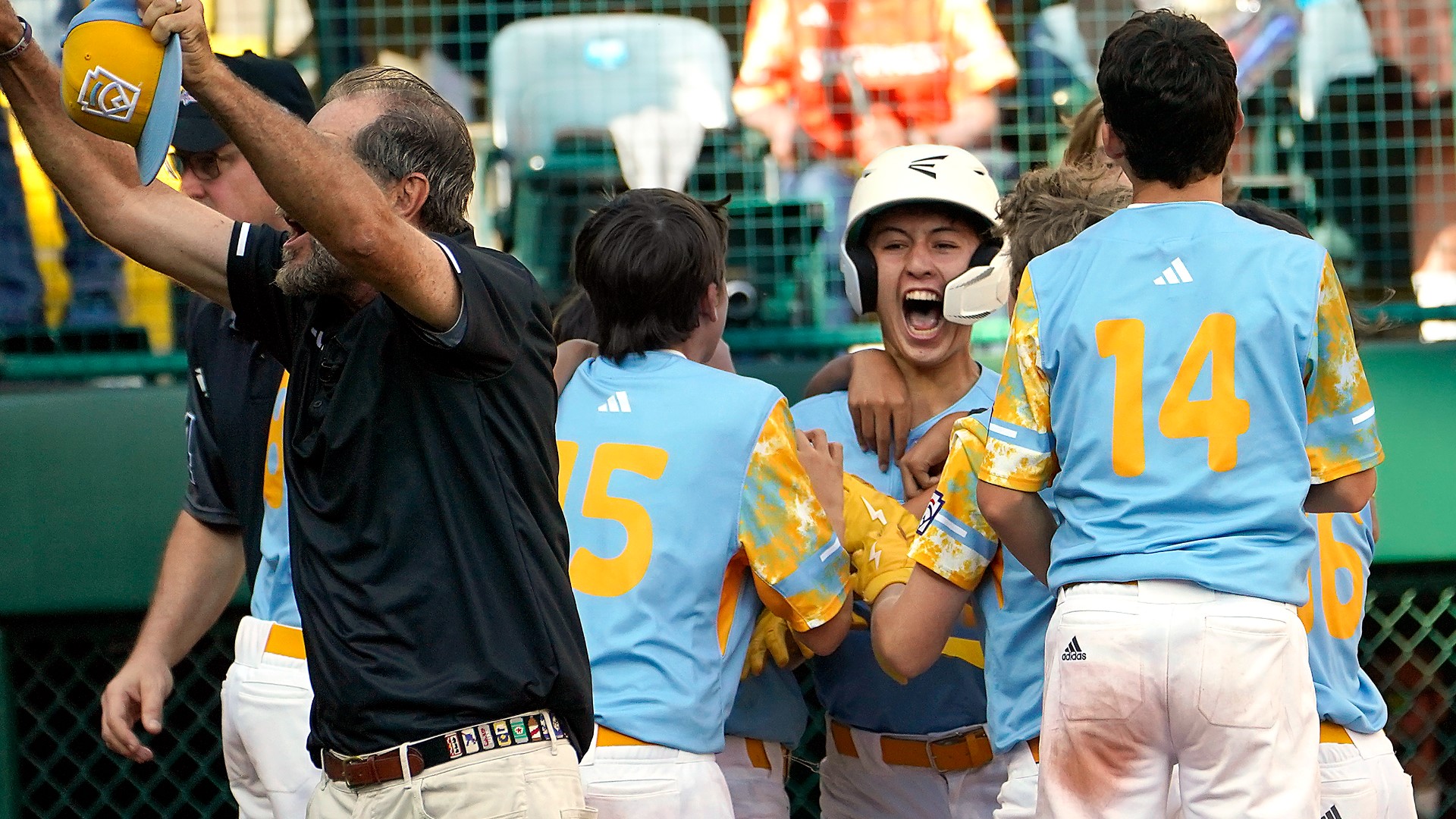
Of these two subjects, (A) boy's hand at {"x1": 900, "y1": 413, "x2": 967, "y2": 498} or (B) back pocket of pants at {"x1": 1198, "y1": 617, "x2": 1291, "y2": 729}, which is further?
(A) boy's hand at {"x1": 900, "y1": 413, "x2": 967, "y2": 498}

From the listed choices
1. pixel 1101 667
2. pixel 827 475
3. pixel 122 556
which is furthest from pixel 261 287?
pixel 122 556

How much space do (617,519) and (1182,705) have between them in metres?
1.12

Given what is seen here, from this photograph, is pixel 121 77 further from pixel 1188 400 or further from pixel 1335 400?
pixel 1335 400

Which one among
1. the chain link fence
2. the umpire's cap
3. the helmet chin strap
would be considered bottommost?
the chain link fence

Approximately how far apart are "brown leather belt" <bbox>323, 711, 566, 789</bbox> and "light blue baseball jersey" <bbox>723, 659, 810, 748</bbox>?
1101 mm

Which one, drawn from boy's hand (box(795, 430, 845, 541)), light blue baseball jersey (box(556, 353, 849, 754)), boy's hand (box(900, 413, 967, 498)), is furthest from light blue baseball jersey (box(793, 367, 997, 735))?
light blue baseball jersey (box(556, 353, 849, 754))

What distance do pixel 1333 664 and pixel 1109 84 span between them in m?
1.14

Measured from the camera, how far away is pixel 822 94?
212 inches

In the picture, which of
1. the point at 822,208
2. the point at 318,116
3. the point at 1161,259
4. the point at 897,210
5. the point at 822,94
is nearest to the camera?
the point at 318,116

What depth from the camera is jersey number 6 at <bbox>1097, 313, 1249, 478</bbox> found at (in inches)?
98.3

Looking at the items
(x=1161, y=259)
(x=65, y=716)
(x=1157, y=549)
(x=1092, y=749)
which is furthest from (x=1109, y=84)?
(x=65, y=716)

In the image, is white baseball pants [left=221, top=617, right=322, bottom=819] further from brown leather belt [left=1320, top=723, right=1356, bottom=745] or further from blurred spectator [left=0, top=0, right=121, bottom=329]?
blurred spectator [left=0, top=0, right=121, bottom=329]

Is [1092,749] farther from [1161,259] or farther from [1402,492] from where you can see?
[1402,492]

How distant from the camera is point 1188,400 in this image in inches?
98.7
